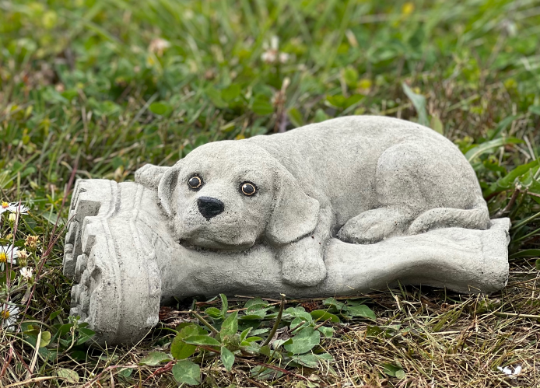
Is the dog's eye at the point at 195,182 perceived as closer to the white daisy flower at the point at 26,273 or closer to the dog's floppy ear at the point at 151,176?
the dog's floppy ear at the point at 151,176

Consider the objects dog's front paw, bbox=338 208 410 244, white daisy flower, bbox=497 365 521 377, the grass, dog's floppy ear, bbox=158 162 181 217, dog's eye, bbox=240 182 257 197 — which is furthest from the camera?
dog's front paw, bbox=338 208 410 244

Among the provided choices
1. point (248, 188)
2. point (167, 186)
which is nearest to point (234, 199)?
point (248, 188)

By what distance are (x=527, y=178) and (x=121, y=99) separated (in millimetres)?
2897

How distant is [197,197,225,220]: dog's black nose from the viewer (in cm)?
283

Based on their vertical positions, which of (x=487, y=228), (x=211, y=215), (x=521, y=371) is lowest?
(x=521, y=371)

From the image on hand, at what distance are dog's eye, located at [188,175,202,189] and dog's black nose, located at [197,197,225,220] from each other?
5.2 inches

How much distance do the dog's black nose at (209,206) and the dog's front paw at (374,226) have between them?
68cm

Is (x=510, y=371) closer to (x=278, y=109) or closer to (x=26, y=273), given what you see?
(x=26, y=273)

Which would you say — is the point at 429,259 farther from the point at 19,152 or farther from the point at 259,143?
the point at 19,152

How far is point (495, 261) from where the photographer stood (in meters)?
3.04

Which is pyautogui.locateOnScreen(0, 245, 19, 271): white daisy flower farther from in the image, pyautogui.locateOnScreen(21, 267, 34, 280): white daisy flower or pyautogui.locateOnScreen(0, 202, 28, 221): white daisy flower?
pyautogui.locateOnScreen(0, 202, 28, 221): white daisy flower

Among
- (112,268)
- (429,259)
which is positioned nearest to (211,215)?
(112,268)

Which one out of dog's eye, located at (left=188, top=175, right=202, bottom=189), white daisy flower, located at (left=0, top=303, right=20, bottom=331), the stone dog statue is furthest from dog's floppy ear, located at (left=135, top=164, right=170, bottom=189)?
white daisy flower, located at (left=0, top=303, right=20, bottom=331)

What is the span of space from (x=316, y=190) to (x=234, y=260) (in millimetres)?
519
